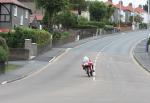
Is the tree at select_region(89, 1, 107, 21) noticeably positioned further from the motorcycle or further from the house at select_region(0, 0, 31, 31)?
the motorcycle

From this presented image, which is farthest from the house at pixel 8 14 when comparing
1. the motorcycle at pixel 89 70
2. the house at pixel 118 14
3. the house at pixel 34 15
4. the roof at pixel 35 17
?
the house at pixel 118 14

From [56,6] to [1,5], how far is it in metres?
14.0

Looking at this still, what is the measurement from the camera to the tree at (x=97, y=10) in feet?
433

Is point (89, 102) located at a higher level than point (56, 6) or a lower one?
lower

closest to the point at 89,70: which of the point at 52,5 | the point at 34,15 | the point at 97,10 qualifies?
the point at 52,5

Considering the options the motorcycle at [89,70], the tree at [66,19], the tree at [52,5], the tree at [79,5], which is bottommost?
the motorcycle at [89,70]

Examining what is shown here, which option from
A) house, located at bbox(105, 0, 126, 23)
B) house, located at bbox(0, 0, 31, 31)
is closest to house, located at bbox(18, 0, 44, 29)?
house, located at bbox(0, 0, 31, 31)

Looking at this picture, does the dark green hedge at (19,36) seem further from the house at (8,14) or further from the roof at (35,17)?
the roof at (35,17)

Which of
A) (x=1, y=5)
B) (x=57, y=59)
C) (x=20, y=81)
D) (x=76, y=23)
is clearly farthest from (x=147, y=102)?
(x=76, y=23)

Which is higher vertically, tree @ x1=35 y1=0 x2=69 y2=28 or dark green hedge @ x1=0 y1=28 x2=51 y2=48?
tree @ x1=35 y1=0 x2=69 y2=28

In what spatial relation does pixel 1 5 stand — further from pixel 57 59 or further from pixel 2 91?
pixel 2 91

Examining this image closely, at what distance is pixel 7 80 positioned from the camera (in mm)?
33500

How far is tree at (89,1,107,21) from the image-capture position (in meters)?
132

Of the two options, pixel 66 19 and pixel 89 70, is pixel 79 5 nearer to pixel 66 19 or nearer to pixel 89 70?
pixel 66 19
